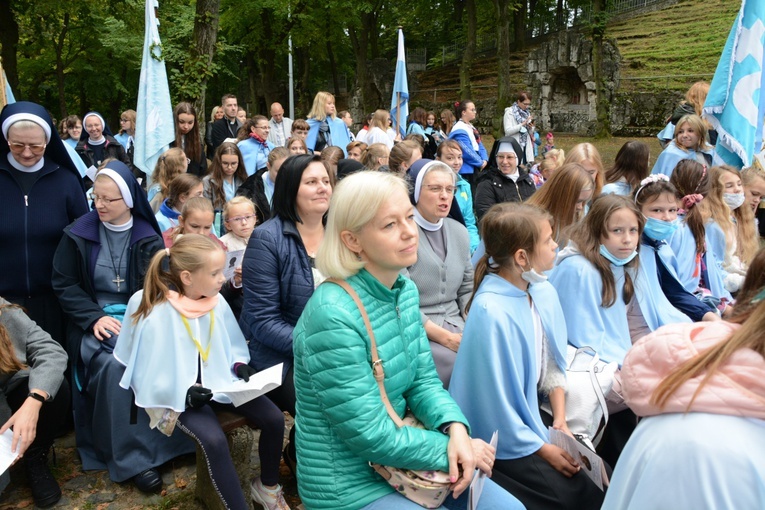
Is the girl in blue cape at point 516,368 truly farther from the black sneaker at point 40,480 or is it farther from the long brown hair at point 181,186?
the long brown hair at point 181,186

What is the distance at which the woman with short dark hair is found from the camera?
3781mm

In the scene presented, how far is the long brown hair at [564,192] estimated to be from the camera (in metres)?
4.94

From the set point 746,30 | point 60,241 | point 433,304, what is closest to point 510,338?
point 433,304

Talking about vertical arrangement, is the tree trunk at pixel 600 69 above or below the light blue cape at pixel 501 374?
above

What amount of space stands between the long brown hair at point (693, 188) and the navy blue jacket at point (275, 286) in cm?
332

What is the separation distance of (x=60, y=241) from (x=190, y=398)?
5.37 ft

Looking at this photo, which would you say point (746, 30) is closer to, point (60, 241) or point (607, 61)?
point (60, 241)

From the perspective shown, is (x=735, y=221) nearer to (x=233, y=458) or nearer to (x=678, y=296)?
(x=678, y=296)

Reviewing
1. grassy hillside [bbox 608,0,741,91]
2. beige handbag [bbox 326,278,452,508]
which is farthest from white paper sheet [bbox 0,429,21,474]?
grassy hillside [bbox 608,0,741,91]

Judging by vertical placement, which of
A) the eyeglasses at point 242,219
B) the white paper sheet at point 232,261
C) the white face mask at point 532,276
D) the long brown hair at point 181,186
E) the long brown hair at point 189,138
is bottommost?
the white paper sheet at point 232,261

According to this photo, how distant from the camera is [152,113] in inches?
280

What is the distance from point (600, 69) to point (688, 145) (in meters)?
18.0

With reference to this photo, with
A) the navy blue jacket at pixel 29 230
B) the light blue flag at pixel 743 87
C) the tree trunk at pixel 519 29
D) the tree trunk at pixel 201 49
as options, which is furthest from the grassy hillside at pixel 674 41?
the navy blue jacket at pixel 29 230

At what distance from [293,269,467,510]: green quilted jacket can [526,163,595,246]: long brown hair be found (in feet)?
8.97
